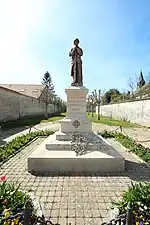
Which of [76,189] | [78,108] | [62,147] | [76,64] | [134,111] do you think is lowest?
[76,189]

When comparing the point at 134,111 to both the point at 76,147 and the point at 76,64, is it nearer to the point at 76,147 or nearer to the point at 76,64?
the point at 76,64

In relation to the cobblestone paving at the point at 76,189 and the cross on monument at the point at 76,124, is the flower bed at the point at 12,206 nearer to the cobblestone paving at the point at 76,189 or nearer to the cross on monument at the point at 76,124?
the cobblestone paving at the point at 76,189

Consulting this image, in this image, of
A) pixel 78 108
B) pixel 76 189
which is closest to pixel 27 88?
pixel 78 108

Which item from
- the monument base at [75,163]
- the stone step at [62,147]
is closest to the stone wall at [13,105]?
the stone step at [62,147]

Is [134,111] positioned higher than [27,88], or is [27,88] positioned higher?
[27,88]

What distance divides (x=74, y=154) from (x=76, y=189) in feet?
5.99

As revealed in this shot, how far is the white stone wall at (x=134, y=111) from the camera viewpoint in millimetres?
19913

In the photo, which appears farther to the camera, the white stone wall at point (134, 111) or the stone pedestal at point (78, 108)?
the white stone wall at point (134, 111)

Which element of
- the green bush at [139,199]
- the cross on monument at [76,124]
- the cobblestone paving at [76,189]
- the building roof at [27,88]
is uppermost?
the building roof at [27,88]

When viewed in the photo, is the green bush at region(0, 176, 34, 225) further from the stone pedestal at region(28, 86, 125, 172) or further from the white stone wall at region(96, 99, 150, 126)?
the white stone wall at region(96, 99, 150, 126)

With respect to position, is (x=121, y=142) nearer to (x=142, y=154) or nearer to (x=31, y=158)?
(x=142, y=154)

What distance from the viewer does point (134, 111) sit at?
23406mm

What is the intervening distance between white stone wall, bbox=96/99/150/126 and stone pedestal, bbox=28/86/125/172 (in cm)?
1296

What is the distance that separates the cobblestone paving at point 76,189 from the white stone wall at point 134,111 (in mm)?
14177
